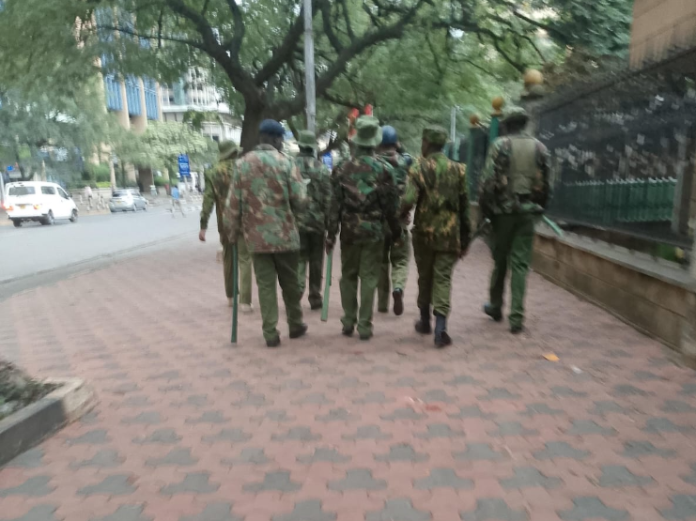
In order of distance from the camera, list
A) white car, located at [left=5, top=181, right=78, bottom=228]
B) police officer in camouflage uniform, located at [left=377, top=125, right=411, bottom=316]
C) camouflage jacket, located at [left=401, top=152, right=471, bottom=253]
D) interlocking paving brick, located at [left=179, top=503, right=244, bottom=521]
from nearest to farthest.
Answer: interlocking paving brick, located at [left=179, top=503, right=244, bottom=521]
camouflage jacket, located at [left=401, top=152, right=471, bottom=253]
police officer in camouflage uniform, located at [left=377, top=125, right=411, bottom=316]
white car, located at [left=5, top=181, right=78, bottom=228]

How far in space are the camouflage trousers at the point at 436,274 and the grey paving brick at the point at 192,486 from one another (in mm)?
2532

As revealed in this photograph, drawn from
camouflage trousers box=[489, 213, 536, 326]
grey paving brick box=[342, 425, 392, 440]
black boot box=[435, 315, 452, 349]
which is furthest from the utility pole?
grey paving brick box=[342, 425, 392, 440]

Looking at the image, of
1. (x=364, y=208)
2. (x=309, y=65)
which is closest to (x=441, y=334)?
(x=364, y=208)

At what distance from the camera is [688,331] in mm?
4203

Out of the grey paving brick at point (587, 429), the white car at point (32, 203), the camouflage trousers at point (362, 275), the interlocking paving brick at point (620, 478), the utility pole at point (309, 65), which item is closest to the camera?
the interlocking paving brick at point (620, 478)

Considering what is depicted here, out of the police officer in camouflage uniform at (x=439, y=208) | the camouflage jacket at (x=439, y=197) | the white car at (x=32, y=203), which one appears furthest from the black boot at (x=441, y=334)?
the white car at (x=32, y=203)

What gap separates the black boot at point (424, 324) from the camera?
17.5 feet

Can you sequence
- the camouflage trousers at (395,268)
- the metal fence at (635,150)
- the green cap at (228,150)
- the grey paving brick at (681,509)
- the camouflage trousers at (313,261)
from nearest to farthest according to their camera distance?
the grey paving brick at (681,509) < the metal fence at (635,150) < the camouflage trousers at (395,268) < the camouflage trousers at (313,261) < the green cap at (228,150)

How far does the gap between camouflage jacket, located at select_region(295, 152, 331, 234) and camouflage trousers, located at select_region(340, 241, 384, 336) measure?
86 centimetres

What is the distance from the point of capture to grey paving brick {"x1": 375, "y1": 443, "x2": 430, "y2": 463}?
3.11 meters

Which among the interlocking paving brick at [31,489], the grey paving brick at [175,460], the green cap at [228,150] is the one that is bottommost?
the interlocking paving brick at [31,489]

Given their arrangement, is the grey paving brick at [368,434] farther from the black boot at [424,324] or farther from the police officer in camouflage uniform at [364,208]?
the black boot at [424,324]

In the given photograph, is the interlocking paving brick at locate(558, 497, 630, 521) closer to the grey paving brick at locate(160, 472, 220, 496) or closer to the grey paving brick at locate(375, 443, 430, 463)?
the grey paving brick at locate(375, 443, 430, 463)

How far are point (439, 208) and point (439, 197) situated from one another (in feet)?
0.29
